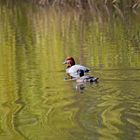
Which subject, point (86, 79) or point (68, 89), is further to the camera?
point (86, 79)

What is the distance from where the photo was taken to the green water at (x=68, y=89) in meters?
7.25

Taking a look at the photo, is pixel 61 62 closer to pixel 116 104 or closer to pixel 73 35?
pixel 116 104

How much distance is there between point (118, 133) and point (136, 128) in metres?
0.24

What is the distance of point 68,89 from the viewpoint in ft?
32.0

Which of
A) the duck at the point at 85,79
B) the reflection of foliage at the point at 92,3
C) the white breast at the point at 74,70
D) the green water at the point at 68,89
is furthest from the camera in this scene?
the reflection of foliage at the point at 92,3

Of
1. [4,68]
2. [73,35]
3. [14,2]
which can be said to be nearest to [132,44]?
[73,35]

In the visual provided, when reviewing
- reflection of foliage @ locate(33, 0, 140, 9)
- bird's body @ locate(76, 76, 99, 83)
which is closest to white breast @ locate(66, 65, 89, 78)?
bird's body @ locate(76, 76, 99, 83)

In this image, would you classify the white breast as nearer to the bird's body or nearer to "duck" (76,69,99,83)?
"duck" (76,69,99,83)

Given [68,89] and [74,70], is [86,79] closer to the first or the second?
[68,89]

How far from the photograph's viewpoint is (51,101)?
8820mm

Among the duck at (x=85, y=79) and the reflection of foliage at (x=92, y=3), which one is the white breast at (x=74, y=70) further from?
the reflection of foliage at (x=92, y=3)

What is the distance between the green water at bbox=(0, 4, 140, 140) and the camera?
23.8 ft

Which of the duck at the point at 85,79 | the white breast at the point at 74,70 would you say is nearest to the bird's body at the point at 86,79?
the duck at the point at 85,79

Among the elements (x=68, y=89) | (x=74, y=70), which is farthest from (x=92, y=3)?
(x=68, y=89)
